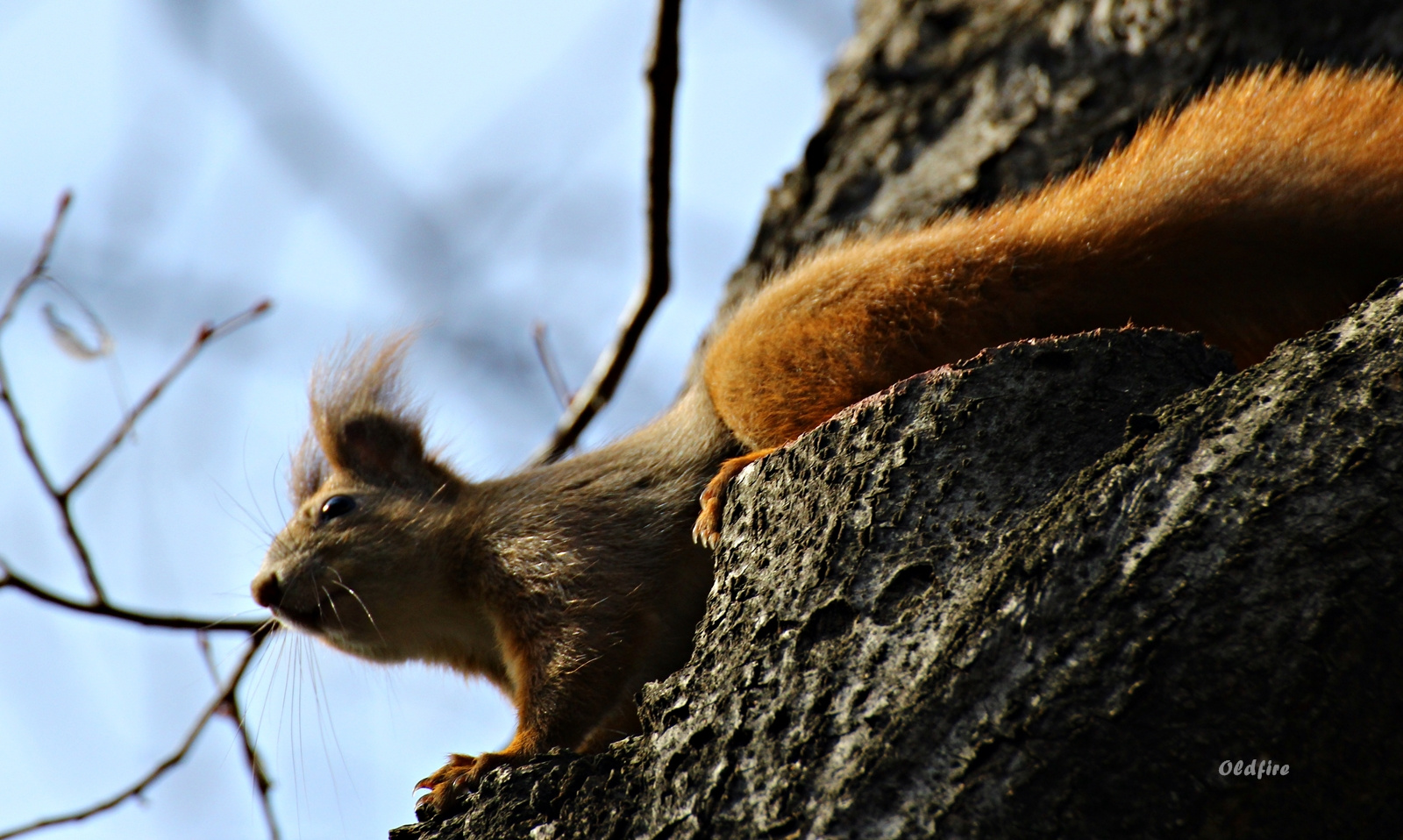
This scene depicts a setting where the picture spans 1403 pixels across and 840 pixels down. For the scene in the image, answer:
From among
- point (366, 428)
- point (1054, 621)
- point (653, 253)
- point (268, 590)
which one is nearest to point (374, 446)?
point (366, 428)

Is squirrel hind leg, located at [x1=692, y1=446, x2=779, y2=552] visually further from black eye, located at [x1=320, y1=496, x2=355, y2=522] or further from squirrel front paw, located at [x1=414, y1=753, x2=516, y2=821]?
black eye, located at [x1=320, y1=496, x2=355, y2=522]

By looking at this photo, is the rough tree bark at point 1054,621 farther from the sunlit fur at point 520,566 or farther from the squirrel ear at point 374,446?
the squirrel ear at point 374,446

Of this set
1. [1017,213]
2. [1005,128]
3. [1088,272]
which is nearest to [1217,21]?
[1005,128]

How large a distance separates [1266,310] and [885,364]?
755 millimetres

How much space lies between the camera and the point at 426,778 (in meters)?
2.41

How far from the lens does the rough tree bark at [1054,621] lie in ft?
4.51

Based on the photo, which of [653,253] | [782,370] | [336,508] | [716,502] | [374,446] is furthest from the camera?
A: [653,253]

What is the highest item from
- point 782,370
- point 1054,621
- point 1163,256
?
point 782,370

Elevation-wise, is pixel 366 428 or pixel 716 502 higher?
pixel 366 428

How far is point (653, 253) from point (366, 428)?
117cm

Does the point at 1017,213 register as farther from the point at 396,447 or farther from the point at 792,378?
the point at 396,447

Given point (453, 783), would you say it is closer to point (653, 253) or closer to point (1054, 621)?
point (1054, 621)

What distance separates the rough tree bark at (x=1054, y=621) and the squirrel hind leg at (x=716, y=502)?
5.7 inches

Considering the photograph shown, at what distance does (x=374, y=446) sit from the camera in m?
3.60
